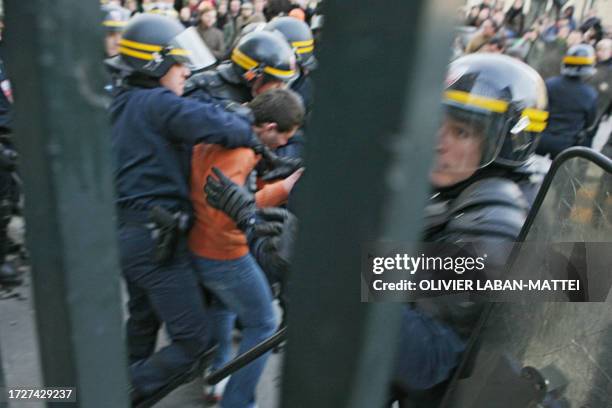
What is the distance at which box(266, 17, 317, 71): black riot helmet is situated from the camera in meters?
5.06

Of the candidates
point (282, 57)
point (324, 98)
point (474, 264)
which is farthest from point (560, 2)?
point (324, 98)

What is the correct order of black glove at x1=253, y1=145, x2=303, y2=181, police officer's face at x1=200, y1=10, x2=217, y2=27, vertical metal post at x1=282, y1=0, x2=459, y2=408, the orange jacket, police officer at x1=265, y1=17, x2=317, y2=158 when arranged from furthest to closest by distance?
police officer's face at x1=200, y1=10, x2=217, y2=27 < police officer at x1=265, y1=17, x2=317, y2=158 < black glove at x1=253, y1=145, x2=303, y2=181 < the orange jacket < vertical metal post at x1=282, y1=0, x2=459, y2=408

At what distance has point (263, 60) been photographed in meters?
3.64

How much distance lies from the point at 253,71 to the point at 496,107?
204 cm

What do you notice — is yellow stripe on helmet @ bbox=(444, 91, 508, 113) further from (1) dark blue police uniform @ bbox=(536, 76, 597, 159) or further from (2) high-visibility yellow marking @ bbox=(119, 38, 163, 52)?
(1) dark blue police uniform @ bbox=(536, 76, 597, 159)

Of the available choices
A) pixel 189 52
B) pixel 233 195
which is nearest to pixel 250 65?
pixel 189 52

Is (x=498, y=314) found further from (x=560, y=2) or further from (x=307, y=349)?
(x=560, y=2)

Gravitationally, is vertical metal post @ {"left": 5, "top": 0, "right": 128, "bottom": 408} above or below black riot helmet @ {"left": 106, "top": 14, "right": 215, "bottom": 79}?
above

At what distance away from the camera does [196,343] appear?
8.84 feet

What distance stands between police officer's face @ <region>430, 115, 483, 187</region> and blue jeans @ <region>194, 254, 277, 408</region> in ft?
3.88

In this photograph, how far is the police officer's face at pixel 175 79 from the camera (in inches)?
105

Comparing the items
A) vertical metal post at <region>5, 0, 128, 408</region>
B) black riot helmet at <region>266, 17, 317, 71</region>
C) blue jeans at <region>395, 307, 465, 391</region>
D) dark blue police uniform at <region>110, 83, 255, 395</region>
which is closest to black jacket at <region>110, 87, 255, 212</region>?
dark blue police uniform at <region>110, 83, 255, 395</region>

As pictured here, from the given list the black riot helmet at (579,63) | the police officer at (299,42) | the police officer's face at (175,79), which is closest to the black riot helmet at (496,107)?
the police officer's face at (175,79)

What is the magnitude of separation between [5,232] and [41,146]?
398 centimetres
